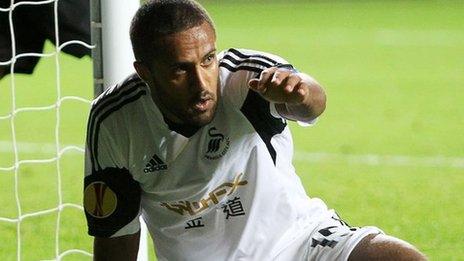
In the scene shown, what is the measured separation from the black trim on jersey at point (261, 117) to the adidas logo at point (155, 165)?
0.27 metres

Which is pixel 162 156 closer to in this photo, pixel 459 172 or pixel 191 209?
pixel 191 209

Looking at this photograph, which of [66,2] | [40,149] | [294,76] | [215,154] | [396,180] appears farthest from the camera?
[40,149]

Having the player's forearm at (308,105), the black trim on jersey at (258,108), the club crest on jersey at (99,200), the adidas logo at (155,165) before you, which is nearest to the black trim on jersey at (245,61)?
the black trim on jersey at (258,108)

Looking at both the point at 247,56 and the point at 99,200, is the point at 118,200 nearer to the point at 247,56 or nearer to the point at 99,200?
the point at 99,200

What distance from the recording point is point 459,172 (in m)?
6.66

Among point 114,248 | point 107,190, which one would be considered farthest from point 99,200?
point 114,248

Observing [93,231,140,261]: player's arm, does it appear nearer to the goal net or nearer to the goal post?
the goal post

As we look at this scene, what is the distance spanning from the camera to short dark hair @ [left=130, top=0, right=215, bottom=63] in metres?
3.12

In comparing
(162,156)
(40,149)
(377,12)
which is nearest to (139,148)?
(162,156)

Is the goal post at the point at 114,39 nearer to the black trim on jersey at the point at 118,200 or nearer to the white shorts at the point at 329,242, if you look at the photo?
the black trim on jersey at the point at 118,200

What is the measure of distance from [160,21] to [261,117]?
369 millimetres

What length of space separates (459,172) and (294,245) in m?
3.44

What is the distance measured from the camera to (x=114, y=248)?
3.43m

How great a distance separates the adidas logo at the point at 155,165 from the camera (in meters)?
3.31
